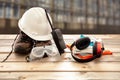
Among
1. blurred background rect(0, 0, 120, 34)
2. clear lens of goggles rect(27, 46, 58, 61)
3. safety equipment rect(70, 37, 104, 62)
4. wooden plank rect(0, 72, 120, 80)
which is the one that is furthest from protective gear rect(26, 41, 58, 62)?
blurred background rect(0, 0, 120, 34)

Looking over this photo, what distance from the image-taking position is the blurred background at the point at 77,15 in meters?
2.52

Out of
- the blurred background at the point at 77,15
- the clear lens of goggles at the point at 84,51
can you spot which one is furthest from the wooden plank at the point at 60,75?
the blurred background at the point at 77,15

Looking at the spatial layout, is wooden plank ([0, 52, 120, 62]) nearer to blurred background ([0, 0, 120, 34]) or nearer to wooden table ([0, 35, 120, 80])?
wooden table ([0, 35, 120, 80])

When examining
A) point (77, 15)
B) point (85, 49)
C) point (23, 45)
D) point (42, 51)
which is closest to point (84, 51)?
point (85, 49)

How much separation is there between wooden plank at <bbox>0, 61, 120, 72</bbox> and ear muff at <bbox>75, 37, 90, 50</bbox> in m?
0.14

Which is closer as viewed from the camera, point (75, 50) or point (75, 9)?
point (75, 50)

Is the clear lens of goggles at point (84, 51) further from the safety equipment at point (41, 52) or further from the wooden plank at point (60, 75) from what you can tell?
the wooden plank at point (60, 75)

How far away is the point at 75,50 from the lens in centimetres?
152

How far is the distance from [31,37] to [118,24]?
1580mm

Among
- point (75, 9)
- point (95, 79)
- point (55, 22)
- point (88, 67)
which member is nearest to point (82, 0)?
point (75, 9)

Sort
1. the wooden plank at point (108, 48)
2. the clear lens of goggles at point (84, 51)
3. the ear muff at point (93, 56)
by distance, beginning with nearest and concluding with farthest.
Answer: the ear muff at point (93, 56) < the clear lens of goggles at point (84, 51) < the wooden plank at point (108, 48)

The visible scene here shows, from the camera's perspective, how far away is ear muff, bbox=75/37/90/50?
150 centimetres

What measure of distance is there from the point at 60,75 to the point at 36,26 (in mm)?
435

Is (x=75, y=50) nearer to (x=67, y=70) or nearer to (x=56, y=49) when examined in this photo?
(x=56, y=49)
